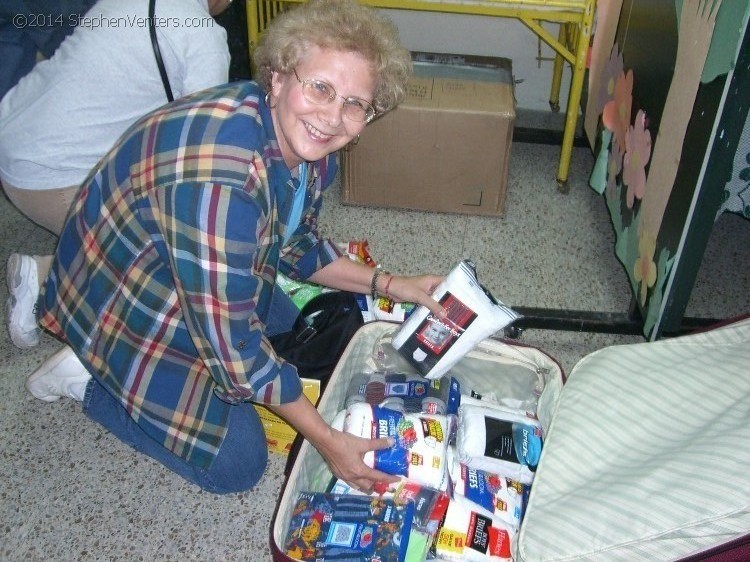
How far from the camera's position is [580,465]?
1.06 meters

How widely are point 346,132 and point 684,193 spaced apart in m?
0.80

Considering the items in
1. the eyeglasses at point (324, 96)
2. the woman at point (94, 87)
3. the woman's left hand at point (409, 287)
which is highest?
the eyeglasses at point (324, 96)

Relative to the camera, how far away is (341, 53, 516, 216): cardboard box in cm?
206

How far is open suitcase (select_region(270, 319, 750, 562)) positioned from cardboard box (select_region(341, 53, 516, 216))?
97 centimetres

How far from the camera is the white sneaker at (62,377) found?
1.54m

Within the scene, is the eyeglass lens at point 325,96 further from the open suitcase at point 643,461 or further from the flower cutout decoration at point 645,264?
the flower cutout decoration at point 645,264

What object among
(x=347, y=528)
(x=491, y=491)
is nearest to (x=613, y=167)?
(x=491, y=491)

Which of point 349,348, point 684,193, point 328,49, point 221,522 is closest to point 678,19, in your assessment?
point 684,193

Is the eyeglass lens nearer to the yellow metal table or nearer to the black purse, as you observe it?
the black purse

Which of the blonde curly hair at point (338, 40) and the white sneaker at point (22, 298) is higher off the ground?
the blonde curly hair at point (338, 40)

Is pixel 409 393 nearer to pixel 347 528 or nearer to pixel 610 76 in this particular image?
pixel 347 528

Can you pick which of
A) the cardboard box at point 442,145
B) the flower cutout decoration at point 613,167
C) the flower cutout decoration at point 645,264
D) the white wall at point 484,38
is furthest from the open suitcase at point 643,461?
the white wall at point 484,38

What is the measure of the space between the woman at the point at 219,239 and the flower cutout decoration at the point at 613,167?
0.91m

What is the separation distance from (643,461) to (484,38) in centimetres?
211
